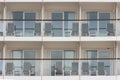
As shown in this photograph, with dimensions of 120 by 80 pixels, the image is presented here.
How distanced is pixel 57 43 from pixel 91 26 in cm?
236

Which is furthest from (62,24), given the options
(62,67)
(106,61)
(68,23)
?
(106,61)

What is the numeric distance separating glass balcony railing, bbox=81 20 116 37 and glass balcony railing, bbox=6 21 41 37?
2.67 meters

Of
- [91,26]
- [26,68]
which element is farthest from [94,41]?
[26,68]

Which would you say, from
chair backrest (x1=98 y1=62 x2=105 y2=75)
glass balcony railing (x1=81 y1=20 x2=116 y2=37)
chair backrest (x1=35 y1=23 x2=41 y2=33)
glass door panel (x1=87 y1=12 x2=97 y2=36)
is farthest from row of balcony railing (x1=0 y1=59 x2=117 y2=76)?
chair backrest (x1=35 y1=23 x2=41 y2=33)

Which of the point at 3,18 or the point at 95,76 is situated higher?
the point at 3,18

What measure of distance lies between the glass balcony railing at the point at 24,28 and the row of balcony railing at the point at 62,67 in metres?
1.59

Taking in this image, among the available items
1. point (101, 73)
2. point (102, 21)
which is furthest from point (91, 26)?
point (101, 73)

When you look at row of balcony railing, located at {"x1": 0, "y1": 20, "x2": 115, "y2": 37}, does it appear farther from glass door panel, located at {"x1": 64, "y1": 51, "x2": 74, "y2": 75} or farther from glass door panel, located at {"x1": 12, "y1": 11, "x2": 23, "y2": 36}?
glass door panel, located at {"x1": 64, "y1": 51, "x2": 74, "y2": 75}

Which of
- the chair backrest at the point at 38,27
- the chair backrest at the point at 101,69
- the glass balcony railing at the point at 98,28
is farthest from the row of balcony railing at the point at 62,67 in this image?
the chair backrest at the point at 38,27

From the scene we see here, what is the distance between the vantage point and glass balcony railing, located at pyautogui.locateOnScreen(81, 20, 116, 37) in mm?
38188

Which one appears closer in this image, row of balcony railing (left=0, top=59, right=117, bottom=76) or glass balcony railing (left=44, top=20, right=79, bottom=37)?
row of balcony railing (left=0, top=59, right=117, bottom=76)

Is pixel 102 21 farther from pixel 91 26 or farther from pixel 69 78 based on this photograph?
pixel 69 78

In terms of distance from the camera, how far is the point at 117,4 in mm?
38812

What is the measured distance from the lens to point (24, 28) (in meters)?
39.3
